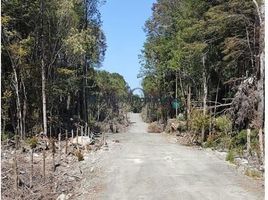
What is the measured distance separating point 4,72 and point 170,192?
61.4 feet

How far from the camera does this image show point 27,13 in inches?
1203

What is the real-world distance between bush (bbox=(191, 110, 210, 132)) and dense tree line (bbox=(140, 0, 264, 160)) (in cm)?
40

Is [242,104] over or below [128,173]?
over

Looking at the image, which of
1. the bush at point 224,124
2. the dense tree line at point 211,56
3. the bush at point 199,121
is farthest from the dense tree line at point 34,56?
the bush at point 224,124

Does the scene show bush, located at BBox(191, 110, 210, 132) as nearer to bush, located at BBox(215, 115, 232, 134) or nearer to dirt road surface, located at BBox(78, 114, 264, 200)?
bush, located at BBox(215, 115, 232, 134)

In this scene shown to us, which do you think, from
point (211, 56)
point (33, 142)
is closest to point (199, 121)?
point (211, 56)

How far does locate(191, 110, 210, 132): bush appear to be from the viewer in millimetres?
30859

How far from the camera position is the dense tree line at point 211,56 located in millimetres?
24516

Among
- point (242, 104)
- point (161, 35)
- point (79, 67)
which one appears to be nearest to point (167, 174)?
point (242, 104)

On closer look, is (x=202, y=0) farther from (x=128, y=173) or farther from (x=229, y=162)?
(x=128, y=173)

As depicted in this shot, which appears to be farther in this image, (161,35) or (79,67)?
(161,35)

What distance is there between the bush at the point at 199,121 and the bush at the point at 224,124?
2.06 feet

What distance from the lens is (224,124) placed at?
2902 centimetres

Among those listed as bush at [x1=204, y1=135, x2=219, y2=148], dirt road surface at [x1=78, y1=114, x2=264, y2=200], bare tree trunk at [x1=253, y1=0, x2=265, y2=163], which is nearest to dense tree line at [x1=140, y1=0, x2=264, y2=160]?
bare tree trunk at [x1=253, y1=0, x2=265, y2=163]
